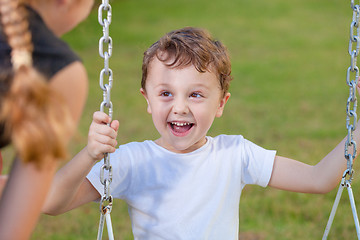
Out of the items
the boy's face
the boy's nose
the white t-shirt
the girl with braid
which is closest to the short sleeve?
the white t-shirt

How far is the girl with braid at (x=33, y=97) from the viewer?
55.6 inches

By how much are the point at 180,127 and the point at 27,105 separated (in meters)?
0.95

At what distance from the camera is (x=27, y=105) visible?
141 centimetres

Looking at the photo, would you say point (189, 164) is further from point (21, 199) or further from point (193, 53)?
point (21, 199)

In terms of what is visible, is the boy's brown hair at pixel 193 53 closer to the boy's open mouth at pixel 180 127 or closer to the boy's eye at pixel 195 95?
the boy's eye at pixel 195 95

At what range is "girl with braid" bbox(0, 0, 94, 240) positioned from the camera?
1.41 meters

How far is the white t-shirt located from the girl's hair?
84 centimetres

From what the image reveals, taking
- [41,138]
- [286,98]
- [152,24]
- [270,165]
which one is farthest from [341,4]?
[41,138]

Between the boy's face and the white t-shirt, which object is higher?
the boy's face

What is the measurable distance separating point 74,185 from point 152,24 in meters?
12.0

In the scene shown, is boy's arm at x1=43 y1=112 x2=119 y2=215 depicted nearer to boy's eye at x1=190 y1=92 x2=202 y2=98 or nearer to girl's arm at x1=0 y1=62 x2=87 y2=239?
boy's eye at x1=190 y1=92 x2=202 y2=98

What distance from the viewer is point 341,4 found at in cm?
1570

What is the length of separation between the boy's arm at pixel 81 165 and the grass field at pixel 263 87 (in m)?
0.54

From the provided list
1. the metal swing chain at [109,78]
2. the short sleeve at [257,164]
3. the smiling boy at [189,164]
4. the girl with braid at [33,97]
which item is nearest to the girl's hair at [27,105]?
the girl with braid at [33,97]
